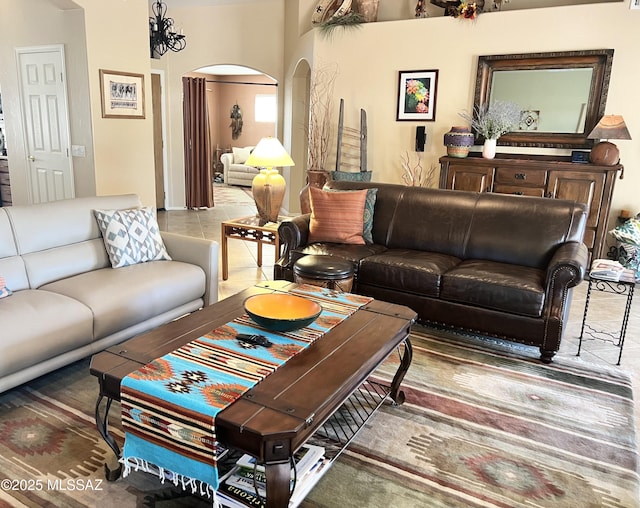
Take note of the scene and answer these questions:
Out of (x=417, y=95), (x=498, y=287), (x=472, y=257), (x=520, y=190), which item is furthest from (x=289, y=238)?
(x=417, y=95)

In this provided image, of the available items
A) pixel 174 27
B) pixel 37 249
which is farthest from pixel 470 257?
pixel 174 27

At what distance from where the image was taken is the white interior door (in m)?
5.43

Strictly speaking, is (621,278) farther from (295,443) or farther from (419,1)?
(419,1)

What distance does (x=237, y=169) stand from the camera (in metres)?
11.2

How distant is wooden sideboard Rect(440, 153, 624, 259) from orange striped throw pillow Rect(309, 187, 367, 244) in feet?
5.92

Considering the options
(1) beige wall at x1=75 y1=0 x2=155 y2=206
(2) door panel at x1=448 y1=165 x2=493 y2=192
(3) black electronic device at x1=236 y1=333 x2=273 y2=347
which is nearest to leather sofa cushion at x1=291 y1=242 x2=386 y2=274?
(3) black electronic device at x1=236 y1=333 x2=273 y2=347

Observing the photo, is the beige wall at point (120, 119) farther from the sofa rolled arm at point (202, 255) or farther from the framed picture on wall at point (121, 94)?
the sofa rolled arm at point (202, 255)

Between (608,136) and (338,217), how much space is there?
2726 mm

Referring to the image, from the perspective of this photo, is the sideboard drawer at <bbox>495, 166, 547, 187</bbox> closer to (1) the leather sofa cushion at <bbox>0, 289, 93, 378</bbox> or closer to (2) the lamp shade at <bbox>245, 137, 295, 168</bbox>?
(2) the lamp shade at <bbox>245, 137, 295, 168</bbox>

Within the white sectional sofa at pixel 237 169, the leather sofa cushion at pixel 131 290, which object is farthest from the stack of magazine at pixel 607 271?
the white sectional sofa at pixel 237 169

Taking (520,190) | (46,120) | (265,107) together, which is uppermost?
(265,107)

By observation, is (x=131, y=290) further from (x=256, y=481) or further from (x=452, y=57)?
(x=452, y=57)

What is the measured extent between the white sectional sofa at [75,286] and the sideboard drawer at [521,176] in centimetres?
318

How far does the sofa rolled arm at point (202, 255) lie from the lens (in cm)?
357
